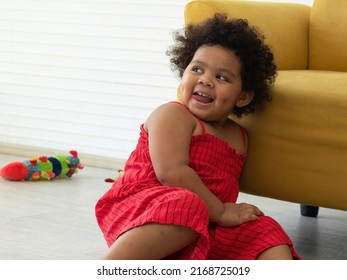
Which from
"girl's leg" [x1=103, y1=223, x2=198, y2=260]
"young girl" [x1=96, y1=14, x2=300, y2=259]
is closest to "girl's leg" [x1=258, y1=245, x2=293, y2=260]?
"young girl" [x1=96, y1=14, x2=300, y2=259]

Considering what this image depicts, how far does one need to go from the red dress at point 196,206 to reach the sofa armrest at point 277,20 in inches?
15.7

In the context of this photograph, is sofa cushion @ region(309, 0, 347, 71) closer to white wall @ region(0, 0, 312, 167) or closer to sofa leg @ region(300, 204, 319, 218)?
sofa leg @ region(300, 204, 319, 218)

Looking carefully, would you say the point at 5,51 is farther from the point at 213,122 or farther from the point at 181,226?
the point at 181,226

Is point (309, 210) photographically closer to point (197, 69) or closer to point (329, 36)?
point (329, 36)

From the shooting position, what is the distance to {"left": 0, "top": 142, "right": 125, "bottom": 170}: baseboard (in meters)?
3.37

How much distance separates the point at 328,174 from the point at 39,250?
0.74 m

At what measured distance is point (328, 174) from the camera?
180cm

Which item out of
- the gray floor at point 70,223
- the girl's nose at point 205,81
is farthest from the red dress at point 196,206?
the gray floor at point 70,223

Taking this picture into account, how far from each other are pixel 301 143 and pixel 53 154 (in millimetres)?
1905

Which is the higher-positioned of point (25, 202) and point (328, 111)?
point (328, 111)

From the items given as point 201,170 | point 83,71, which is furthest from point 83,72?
point 201,170
